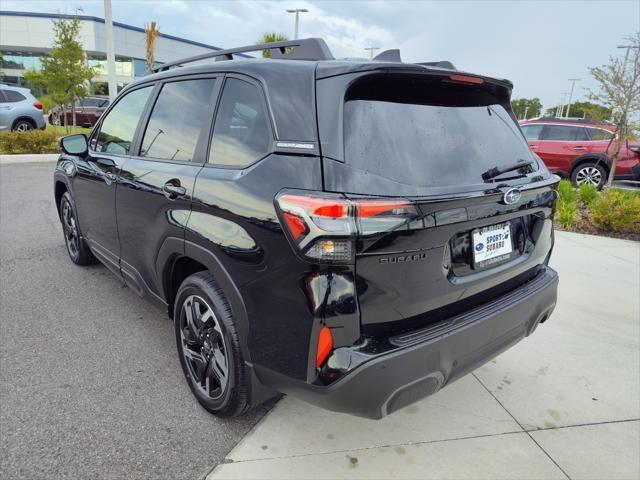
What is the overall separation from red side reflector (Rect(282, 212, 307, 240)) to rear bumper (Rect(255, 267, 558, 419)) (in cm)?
52

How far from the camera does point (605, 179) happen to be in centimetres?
1041

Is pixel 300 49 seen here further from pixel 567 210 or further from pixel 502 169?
pixel 567 210

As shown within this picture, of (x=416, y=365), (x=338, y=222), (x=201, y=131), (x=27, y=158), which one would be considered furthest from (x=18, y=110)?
(x=416, y=365)

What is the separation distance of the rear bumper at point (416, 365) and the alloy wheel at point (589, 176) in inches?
401


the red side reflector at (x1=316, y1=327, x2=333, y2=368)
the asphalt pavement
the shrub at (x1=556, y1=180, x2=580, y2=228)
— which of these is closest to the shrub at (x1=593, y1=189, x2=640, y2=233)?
the shrub at (x1=556, y1=180, x2=580, y2=228)

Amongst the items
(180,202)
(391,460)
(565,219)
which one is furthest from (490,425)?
(565,219)

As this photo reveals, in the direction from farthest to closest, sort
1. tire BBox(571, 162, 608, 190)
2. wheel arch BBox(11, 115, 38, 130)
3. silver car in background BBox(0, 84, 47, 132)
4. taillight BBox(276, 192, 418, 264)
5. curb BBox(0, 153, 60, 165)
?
wheel arch BBox(11, 115, 38, 130), silver car in background BBox(0, 84, 47, 132), curb BBox(0, 153, 60, 165), tire BBox(571, 162, 608, 190), taillight BBox(276, 192, 418, 264)

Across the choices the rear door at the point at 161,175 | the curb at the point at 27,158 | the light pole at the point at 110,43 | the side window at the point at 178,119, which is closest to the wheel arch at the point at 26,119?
the light pole at the point at 110,43

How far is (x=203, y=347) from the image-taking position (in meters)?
2.38

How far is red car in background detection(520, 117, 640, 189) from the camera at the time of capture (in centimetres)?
1002

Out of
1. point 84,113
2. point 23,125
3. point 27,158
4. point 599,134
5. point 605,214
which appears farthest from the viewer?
point 84,113

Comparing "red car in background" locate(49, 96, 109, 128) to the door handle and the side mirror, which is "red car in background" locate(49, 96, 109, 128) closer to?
the side mirror

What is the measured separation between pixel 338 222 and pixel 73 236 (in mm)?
3852

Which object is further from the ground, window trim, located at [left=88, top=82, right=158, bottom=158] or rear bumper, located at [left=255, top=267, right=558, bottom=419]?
window trim, located at [left=88, top=82, right=158, bottom=158]
